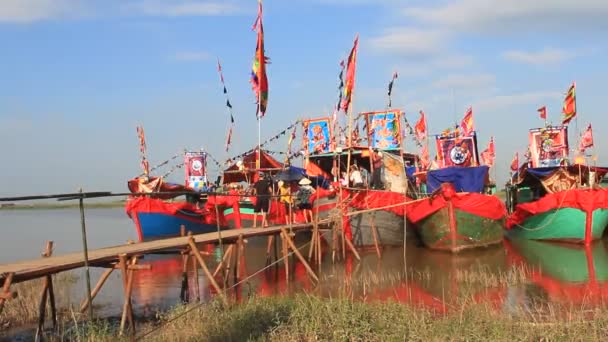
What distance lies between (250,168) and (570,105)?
11217mm

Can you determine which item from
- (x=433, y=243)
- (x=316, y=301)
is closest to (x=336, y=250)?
(x=433, y=243)

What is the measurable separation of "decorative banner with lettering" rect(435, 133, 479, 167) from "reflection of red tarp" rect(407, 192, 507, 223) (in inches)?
99.1

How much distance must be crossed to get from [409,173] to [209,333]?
15.6 m

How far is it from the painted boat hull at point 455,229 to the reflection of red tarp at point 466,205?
0.37ft

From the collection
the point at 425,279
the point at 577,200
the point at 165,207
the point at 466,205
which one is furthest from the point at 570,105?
the point at 165,207

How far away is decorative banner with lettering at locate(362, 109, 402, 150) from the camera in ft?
62.4

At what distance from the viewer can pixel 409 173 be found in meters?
21.6

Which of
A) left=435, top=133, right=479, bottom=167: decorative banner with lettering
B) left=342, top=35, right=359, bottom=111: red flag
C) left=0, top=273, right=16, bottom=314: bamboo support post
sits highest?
left=342, top=35, right=359, bottom=111: red flag

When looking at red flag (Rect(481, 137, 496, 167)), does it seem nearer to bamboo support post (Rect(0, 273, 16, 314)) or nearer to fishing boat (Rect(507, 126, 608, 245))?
fishing boat (Rect(507, 126, 608, 245))

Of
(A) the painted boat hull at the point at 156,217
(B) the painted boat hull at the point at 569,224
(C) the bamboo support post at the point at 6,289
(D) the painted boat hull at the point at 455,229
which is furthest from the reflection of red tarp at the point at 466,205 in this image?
(C) the bamboo support post at the point at 6,289

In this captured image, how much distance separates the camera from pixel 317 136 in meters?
20.1

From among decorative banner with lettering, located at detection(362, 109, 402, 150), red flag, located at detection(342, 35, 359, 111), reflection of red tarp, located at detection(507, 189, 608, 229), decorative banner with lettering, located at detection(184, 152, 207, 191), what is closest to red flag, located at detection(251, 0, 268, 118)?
red flag, located at detection(342, 35, 359, 111)

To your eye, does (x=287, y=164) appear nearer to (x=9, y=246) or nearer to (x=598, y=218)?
(x=598, y=218)

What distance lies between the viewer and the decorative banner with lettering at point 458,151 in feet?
64.4
